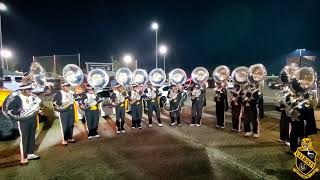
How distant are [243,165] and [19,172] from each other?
529 cm

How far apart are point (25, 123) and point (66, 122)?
187 cm

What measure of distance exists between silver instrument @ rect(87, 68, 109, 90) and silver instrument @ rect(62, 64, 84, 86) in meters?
0.38

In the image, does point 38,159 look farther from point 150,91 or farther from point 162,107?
point 162,107

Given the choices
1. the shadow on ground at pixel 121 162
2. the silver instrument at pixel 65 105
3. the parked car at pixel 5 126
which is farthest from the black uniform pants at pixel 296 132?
the parked car at pixel 5 126

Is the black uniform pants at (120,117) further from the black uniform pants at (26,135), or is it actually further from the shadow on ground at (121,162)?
the black uniform pants at (26,135)

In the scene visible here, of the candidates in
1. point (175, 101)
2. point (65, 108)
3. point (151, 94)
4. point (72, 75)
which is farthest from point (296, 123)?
point (72, 75)

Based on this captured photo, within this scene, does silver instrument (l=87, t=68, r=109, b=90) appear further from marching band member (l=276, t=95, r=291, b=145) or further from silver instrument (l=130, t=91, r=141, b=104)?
marching band member (l=276, t=95, r=291, b=145)

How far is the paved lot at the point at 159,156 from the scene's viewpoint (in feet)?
20.7

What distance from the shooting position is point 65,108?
8.88 metres

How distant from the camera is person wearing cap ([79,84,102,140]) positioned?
31.9 feet

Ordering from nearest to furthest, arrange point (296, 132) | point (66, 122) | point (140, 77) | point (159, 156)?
point (296, 132) → point (159, 156) → point (66, 122) → point (140, 77)

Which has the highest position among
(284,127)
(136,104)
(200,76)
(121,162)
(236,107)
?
(200,76)

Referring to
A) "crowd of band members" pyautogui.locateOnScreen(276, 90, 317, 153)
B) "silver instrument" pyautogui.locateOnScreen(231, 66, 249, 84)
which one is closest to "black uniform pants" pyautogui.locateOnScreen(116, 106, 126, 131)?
"silver instrument" pyautogui.locateOnScreen(231, 66, 249, 84)

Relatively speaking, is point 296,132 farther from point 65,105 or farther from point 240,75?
point 65,105
